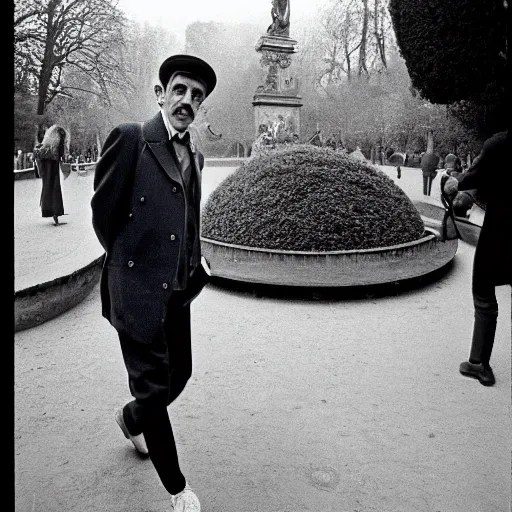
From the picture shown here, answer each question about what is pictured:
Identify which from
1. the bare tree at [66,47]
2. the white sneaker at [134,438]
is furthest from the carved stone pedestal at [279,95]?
the white sneaker at [134,438]

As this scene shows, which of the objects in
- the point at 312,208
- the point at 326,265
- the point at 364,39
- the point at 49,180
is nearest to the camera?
the point at 49,180

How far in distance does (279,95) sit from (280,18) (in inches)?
76.4

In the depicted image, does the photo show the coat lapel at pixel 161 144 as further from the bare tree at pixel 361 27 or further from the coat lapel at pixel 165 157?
the bare tree at pixel 361 27

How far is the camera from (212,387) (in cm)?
339

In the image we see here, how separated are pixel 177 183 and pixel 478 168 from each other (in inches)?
64.1

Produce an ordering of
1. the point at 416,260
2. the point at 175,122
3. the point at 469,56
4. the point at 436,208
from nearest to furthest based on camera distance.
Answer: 1. the point at 175,122
2. the point at 469,56
3. the point at 416,260
4. the point at 436,208

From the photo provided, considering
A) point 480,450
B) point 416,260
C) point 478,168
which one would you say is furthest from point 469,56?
point 416,260

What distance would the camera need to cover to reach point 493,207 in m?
3.04

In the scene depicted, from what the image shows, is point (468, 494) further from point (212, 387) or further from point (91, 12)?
point (91, 12)

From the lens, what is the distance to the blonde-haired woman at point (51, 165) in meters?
2.73

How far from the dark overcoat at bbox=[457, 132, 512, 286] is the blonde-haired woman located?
2158mm

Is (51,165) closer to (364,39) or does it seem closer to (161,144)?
(161,144)

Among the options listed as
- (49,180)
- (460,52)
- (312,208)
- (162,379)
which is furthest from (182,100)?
(312,208)

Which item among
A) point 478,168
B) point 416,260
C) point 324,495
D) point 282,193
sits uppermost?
point 478,168
